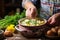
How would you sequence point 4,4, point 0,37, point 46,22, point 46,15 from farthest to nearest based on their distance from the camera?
point 4,4
point 46,15
point 46,22
point 0,37

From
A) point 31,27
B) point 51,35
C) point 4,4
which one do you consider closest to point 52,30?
point 51,35

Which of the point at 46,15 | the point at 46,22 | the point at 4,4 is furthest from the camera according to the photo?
the point at 4,4

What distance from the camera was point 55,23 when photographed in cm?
129

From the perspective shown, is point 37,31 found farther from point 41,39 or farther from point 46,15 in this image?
point 46,15

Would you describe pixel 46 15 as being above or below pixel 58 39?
above

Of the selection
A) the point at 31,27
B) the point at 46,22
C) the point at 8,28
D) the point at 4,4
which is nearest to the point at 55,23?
the point at 46,22

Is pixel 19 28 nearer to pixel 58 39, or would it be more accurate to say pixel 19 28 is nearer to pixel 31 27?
pixel 31 27

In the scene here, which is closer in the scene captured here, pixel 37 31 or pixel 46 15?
pixel 37 31

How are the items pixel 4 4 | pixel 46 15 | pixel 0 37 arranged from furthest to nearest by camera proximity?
1. pixel 4 4
2. pixel 46 15
3. pixel 0 37

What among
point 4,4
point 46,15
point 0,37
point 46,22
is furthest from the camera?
point 4,4

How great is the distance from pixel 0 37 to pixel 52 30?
348mm

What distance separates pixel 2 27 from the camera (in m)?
1.35

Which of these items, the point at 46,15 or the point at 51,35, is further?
the point at 46,15

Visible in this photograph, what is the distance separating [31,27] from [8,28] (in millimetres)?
174
